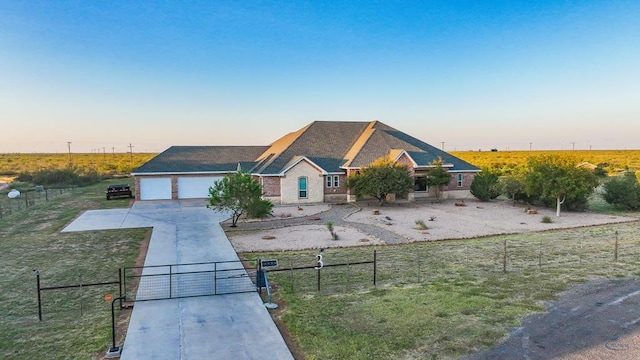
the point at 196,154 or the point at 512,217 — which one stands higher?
the point at 196,154

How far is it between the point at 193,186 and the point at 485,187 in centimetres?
2645

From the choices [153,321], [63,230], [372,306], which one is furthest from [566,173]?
[63,230]

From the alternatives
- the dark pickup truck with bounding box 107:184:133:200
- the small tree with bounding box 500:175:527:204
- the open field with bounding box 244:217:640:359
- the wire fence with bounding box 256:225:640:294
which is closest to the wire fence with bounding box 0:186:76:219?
the dark pickup truck with bounding box 107:184:133:200

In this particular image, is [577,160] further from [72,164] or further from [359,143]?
[72,164]

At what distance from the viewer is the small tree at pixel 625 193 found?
3088 centimetres

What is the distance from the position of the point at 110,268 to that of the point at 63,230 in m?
9.90

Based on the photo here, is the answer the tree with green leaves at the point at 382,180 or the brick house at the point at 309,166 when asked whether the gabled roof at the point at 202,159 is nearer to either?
the brick house at the point at 309,166

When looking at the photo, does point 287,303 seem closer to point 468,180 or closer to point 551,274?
point 551,274

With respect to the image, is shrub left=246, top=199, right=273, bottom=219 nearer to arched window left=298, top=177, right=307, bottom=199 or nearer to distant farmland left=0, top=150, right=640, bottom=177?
arched window left=298, top=177, right=307, bottom=199

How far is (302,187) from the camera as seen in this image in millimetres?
35188

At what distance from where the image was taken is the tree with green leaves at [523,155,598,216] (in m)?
28.2

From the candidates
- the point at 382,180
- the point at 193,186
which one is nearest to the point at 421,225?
the point at 382,180

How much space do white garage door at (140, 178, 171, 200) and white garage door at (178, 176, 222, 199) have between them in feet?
3.41

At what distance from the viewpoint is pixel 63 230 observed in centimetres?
2308
